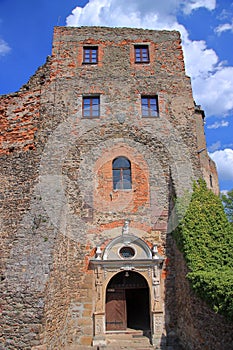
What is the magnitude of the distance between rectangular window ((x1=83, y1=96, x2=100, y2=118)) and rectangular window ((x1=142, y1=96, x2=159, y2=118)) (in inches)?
84.6

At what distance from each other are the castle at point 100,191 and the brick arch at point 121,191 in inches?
1.7

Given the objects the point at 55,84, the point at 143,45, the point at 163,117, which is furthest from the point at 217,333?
the point at 143,45

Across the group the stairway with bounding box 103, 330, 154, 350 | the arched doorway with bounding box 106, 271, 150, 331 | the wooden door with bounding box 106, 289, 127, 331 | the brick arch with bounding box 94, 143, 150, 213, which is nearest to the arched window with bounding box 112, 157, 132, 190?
the brick arch with bounding box 94, 143, 150, 213

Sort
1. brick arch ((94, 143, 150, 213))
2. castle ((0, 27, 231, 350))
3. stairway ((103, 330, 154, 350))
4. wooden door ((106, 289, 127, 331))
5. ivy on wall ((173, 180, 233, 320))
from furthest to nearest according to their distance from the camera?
brick arch ((94, 143, 150, 213)), wooden door ((106, 289, 127, 331)), stairway ((103, 330, 154, 350)), castle ((0, 27, 231, 350)), ivy on wall ((173, 180, 233, 320))

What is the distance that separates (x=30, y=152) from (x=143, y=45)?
792 cm

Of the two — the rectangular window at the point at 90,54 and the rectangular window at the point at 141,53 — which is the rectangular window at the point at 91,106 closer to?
the rectangular window at the point at 90,54

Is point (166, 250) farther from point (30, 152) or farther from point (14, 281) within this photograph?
point (30, 152)

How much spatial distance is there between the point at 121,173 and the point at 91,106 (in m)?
3.59

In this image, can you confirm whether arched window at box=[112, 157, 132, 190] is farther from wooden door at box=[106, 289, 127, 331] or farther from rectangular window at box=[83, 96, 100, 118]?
wooden door at box=[106, 289, 127, 331]

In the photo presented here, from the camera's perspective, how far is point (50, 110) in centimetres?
1277

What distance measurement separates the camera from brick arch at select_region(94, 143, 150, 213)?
1120cm

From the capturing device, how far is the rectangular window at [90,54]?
13.8 metres

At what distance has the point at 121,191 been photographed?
11398 mm

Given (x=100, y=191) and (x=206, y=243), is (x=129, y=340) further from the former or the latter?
(x=100, y=191)
